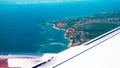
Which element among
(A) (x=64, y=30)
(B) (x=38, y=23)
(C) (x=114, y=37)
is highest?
(B) (x=38, y=23)

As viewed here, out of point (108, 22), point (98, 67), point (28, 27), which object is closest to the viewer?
point (98, 67)

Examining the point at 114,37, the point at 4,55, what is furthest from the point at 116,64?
the point at 4,55

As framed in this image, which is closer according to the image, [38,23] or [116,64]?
[116,64]

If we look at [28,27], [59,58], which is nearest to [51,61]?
[59,58]

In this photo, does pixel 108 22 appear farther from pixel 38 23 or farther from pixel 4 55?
pixel 4 55

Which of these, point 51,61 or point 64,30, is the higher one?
point 64,30

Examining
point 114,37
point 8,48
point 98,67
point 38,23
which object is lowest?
point 98,67

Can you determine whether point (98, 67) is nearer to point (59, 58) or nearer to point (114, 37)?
point (59, 58)

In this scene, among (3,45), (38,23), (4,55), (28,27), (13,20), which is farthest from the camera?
(13,20)

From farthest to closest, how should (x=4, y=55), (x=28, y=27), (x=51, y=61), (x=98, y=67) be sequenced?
1. (x=28, y=27)
2. (x=4, y=55)
3. (x=51, y=61)
4. (x=98, y=67)
